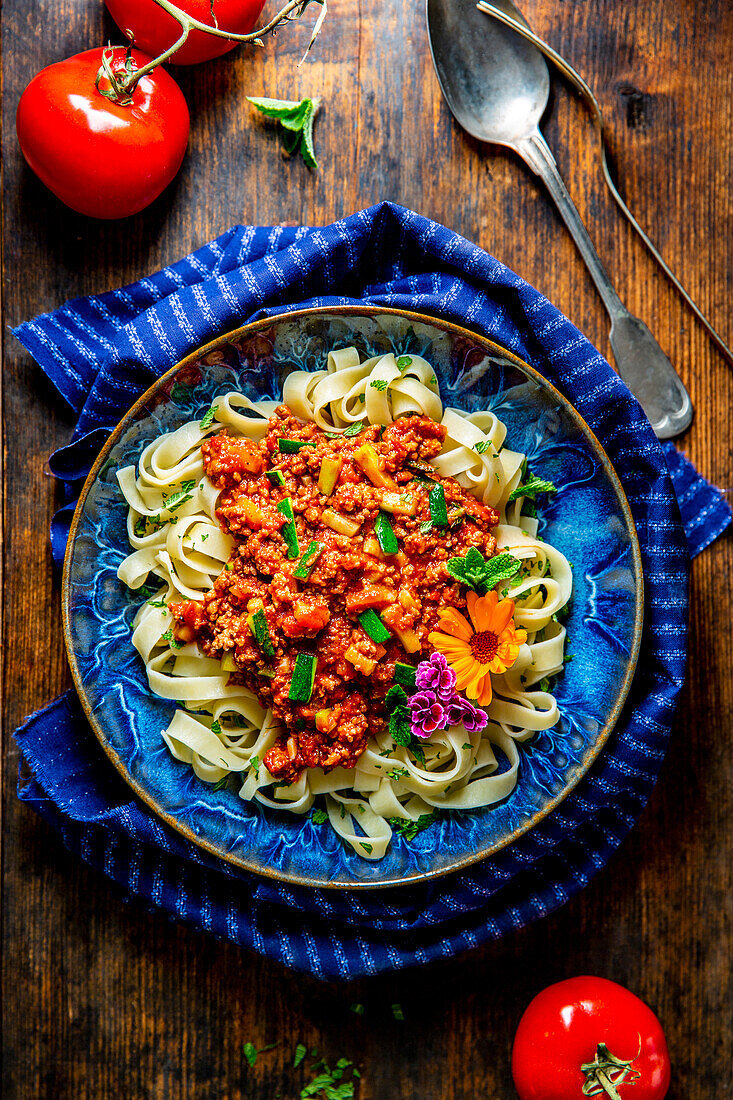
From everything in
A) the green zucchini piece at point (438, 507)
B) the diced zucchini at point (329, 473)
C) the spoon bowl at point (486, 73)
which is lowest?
the green zucchini piece at point (438, 507)

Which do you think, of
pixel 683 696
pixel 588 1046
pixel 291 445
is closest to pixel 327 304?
pixel 291 445

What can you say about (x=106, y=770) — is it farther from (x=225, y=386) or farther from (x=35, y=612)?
(x=225, y=386)

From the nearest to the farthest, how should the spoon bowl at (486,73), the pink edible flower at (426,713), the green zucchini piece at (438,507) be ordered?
1. the pink edible flower at (426,713)
2. the green zucchini piece at (438,507)
3. the spoon bowl at (486,73)

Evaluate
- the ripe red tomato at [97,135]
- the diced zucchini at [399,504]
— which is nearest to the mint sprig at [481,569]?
the diced zucchini at [399,504]

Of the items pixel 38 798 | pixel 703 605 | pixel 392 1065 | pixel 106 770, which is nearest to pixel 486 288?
pixel 703 605

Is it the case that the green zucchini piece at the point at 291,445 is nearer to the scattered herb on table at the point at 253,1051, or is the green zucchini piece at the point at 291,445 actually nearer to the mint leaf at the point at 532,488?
the mint leaf at the point at 532,488

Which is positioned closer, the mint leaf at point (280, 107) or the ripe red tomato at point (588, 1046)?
the ripe red tomato at point (588, 1046)
